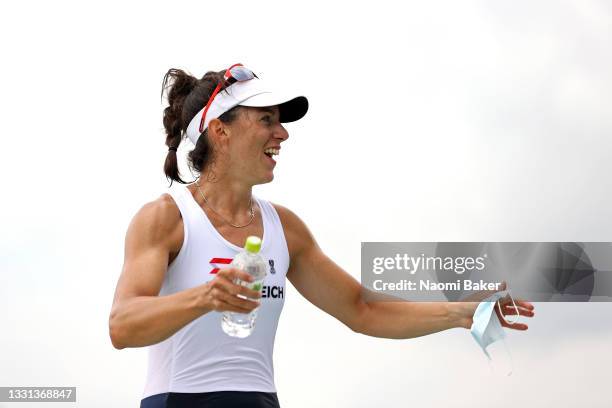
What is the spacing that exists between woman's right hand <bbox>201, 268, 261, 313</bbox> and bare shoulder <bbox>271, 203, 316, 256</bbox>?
6.60 ft

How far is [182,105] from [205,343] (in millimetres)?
1737

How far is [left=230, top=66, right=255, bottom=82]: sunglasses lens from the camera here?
6.68 m

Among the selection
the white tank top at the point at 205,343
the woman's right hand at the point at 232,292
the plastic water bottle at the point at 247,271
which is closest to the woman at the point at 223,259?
the white tank top at the point at 205,343

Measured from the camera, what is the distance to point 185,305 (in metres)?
5.05

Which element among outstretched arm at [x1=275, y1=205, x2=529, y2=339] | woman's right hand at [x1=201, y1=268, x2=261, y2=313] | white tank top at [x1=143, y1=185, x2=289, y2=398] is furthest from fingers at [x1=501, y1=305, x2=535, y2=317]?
woman's right hand at [x1=201, y1=268, x2=261, y2=313]

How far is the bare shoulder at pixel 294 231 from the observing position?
6773 millimetres

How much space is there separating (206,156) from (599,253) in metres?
3.57

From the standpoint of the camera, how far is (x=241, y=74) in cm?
671

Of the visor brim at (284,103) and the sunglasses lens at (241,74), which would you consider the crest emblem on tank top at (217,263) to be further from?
the sunglasses lens at (241,74)

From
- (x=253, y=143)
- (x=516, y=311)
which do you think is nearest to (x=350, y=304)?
(x=516, y=311)

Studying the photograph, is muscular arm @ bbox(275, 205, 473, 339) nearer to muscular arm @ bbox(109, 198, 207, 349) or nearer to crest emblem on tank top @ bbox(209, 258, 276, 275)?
crest emblem on tank top @ bbox(209, 258, 276, 275)

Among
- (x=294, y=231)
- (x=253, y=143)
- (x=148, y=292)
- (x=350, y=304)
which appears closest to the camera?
(x=148, y=292)

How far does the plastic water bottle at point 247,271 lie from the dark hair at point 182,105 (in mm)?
1235

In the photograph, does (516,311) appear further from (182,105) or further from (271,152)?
(182,105)
